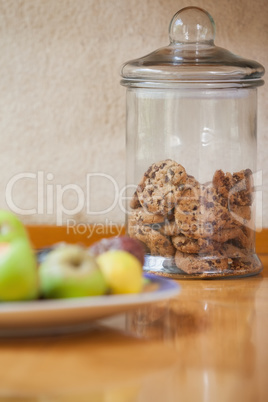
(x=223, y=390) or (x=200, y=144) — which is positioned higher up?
(x=200, y=144)

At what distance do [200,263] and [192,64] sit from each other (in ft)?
1.05

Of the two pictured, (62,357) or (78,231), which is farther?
(78,231)

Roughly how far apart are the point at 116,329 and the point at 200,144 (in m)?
0.52

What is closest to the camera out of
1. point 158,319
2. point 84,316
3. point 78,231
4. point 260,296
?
point 84,316

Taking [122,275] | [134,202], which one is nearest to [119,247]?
[122,275]

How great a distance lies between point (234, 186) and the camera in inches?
45.0

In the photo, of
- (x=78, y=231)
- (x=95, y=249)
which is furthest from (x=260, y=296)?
(x=78, y=231)

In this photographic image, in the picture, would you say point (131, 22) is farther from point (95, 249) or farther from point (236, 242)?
point (95, 249)

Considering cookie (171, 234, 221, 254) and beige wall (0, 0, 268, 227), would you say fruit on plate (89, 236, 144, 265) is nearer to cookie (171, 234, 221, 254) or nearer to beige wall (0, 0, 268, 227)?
cookie (171, 234, 221, 254)

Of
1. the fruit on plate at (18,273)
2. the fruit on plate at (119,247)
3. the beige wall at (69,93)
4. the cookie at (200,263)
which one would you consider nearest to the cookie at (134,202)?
the cookie at (200,263)

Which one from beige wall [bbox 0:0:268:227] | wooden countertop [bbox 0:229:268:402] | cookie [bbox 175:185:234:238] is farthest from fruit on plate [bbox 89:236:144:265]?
beige wall [bbox 0:0:268:227]

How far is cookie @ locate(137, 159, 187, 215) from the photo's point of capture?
1117mm

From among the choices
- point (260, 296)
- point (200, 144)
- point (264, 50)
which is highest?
point (264, 50)

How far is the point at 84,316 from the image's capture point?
66 centimetres
